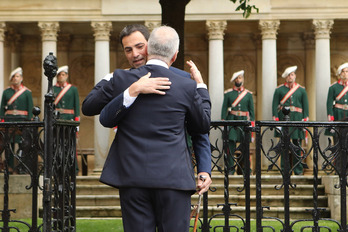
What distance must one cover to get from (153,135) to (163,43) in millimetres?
612

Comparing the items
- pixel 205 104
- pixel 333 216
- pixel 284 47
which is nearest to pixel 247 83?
pixel 284 47

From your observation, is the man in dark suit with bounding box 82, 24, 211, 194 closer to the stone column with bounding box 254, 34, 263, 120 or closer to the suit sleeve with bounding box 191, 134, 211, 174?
the suit sleeve with bounding box 191, 134, 211, 174

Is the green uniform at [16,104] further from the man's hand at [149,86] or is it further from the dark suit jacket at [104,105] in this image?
the man's hand at [149,86]

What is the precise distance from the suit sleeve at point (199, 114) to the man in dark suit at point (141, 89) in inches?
5.2

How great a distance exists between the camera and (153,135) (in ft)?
14.4

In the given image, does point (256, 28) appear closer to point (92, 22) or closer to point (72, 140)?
point (92, 22)

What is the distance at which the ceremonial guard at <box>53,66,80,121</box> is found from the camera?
1759cm

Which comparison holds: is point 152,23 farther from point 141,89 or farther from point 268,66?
point 141,89

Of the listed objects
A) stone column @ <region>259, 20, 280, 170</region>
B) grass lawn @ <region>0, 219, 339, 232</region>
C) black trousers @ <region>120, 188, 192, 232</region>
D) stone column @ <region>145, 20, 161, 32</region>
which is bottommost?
grass lawn @ <region>0, 219, 339, 232</region>

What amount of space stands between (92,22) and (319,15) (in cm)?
726

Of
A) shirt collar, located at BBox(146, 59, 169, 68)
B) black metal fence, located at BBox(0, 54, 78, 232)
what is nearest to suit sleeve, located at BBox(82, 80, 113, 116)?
shirt collar, located at BBox(146, 59, 169, 68)

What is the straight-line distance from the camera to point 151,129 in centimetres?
438

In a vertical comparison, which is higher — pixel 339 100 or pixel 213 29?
pixel 213 29

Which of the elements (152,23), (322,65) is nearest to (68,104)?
(152,23)
